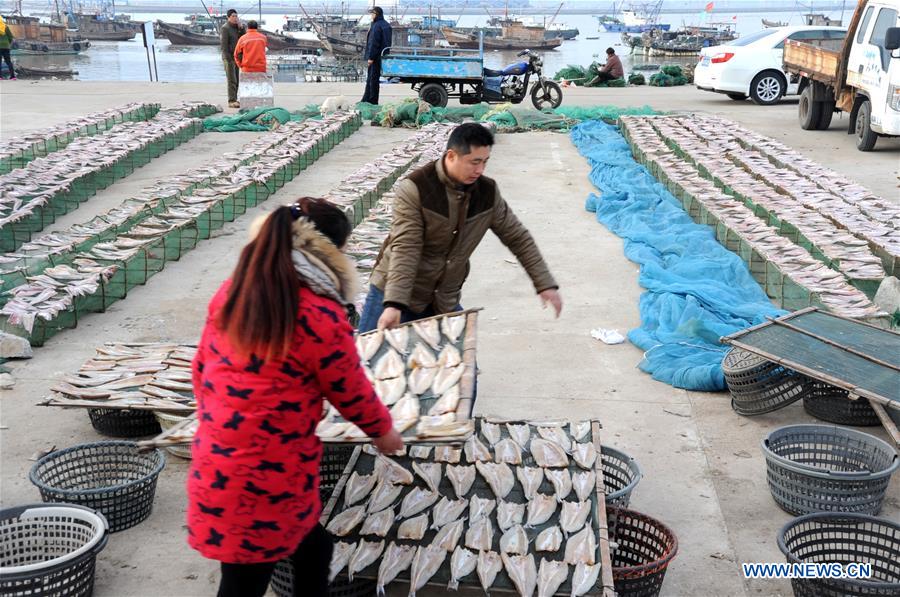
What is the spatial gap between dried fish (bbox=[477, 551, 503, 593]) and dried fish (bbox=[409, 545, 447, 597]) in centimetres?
16

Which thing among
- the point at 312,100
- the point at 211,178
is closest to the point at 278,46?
the point at 312,100

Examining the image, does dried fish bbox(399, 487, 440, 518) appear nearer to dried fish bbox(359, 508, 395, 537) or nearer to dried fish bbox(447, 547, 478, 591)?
dried fish bbox(359, 508, 395, 537)

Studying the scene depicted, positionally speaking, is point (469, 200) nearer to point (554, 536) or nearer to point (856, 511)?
point (554, 536)

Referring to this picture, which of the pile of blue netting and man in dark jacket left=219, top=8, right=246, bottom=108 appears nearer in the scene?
the pile of blue netting

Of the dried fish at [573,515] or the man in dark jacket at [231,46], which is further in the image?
the man in dark jacket at [231,46]

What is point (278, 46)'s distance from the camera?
7438 cm

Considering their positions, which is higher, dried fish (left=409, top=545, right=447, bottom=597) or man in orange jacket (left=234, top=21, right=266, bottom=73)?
man in orange jacket (left=234, top=21, right=266, bottom=73)

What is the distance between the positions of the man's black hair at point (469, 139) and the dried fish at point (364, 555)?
1.74 m

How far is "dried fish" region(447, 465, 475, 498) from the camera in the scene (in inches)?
164

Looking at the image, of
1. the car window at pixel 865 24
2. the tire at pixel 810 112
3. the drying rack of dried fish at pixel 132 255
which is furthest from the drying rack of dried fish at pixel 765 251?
the tire at pixel 810 112

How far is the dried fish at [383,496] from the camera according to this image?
4008mm

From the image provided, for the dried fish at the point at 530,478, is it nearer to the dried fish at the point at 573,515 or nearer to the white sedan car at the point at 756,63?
the dried fish at the point at 573,515

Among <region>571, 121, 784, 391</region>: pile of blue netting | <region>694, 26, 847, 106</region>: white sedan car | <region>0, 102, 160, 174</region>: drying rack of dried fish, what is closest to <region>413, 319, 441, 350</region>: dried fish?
<region>571, 121, 784, 391</region>: pile of blue netting

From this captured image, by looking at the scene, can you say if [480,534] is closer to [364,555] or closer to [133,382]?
[364,555]
